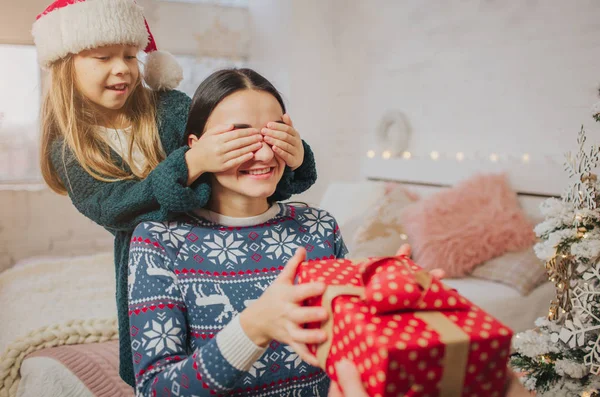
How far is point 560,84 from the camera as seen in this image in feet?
7.89

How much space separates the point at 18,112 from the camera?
2.56 metres

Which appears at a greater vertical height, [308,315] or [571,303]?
[308,315]

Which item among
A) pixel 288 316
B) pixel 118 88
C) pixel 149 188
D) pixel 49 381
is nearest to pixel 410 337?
pixel 288 316

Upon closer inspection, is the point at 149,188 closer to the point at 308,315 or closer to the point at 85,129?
the point at 85,129

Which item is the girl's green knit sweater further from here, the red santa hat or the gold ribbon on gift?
the gold ribbon on gift

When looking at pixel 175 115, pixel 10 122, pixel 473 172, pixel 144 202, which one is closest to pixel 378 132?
pixel 473 172

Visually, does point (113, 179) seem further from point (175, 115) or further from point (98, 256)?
point (98, 256)

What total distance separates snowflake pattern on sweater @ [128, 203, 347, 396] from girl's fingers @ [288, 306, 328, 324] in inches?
4.3

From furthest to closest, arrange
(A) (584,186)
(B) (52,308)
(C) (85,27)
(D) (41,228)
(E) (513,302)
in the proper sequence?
(D) (41,228) → (E) (513,302) → (B) (52,308) → (A) (584,186) → (C) (85,27)

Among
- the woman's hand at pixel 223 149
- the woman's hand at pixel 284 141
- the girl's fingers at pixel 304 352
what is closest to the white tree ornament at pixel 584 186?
the woman's hand at pixel 284 141

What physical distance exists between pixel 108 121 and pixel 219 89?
1.25ft

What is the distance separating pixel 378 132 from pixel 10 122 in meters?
2.18

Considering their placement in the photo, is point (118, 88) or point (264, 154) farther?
point (118, 88)

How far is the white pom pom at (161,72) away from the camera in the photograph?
A: 1278mm
